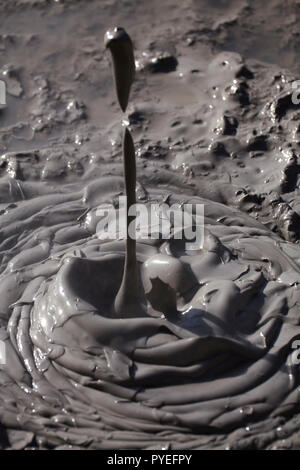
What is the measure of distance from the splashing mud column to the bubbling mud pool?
0.08m

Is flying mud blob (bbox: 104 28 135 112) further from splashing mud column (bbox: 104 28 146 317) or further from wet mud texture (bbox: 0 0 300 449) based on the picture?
wet mud texture (bbox: 0 0 300 449)

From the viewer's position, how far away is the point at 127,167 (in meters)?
2.99

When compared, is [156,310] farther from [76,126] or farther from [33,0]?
[33,0]

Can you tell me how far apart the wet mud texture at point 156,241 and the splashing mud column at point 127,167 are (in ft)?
0.31

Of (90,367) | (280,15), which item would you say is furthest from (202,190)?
(280,15)

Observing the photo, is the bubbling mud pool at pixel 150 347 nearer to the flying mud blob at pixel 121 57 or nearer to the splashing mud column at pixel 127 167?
the splashing mud column at pixel 127 167

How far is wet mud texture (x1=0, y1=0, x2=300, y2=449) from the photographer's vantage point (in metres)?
3.10

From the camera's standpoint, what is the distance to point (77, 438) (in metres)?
3.04

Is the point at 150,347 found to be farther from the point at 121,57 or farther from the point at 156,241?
the point at 121,57

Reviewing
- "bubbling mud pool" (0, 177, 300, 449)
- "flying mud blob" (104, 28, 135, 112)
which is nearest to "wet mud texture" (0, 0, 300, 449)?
"bubbling mud pool" (0, 177, 300, 449)

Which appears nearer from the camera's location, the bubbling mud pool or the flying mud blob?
the flying mud blob

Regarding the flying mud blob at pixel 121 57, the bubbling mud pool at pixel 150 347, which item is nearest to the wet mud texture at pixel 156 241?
the bubbling mud pool at pixel 150 347

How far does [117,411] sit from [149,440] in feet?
0.58

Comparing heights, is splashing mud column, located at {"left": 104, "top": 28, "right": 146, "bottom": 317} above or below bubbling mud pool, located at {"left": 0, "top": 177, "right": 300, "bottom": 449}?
above
